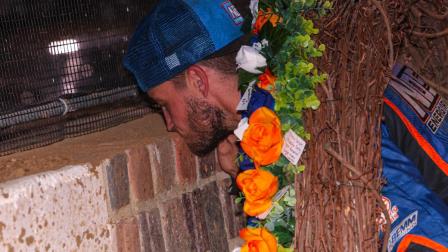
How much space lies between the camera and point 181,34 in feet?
6.45

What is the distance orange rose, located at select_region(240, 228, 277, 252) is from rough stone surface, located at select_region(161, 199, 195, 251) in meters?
0.37

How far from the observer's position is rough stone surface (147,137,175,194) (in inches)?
80.2

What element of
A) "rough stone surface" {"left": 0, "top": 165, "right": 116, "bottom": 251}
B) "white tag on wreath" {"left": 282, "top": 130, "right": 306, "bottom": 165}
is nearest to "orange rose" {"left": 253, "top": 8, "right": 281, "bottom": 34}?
"white tag on wreath" {"left": 282, "top": 130, "right": 306, "bottom": 165}

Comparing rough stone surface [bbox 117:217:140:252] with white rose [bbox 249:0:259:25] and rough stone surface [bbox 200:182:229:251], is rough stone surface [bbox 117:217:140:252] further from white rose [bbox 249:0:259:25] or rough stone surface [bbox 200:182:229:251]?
white rose [bbox 249:0:259:25]

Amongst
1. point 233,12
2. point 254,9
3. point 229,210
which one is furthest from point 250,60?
point 229,210

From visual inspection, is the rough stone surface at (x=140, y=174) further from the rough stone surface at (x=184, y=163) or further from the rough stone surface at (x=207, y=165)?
the rough stone surface at (x=207, y=165)

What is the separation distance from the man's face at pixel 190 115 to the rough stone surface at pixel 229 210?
275 millimetres

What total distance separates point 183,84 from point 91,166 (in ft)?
1.27

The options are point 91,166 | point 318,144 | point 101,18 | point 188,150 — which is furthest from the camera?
point 188,150

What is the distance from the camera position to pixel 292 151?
1612 mm

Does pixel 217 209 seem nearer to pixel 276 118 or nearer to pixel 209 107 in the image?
pixel 209 107

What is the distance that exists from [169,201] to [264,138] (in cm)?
52

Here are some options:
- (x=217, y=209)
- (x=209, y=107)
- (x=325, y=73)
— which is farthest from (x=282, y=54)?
(x=217, y=209)

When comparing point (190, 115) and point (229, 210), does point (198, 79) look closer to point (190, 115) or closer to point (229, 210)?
point (190, 115)
